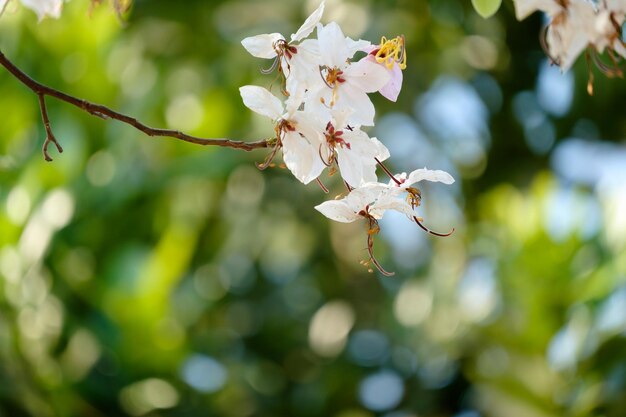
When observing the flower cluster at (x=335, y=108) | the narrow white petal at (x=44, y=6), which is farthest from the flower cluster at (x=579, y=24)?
the narrow white petal at (x=44, y=6)

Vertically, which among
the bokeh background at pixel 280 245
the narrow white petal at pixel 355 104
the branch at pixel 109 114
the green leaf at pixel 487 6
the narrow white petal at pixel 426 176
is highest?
the bokeh background at pixel 280 245

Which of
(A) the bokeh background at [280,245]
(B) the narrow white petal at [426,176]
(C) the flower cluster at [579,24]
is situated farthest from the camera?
(A) the bokeh background at [280,245]

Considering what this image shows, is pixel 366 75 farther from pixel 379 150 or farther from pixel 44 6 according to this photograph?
pixel 44 6

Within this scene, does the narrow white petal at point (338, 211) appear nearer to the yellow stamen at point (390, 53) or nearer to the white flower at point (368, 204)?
the white flower at point (368, 204)

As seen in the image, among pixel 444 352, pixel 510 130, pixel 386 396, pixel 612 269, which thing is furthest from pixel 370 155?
pixel 510 130

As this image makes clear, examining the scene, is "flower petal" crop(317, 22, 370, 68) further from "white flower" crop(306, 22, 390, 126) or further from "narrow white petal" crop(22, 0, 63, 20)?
"narrow white petal" crop(22, 0, 63, 20)

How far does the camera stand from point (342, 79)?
2.30 ft

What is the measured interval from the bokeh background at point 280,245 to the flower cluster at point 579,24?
66.5 inches

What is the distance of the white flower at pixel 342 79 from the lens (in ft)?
2.27

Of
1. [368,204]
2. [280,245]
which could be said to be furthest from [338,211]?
[280,245]

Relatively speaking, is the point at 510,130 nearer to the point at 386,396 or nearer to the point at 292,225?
the point at 292,225

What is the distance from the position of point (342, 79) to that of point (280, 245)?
10.8 ft

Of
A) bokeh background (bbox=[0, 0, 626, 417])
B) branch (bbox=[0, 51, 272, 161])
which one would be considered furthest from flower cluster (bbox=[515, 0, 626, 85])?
bokeh background (bbox=[0, 0, 626, 417])

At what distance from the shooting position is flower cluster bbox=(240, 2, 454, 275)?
0.69m
